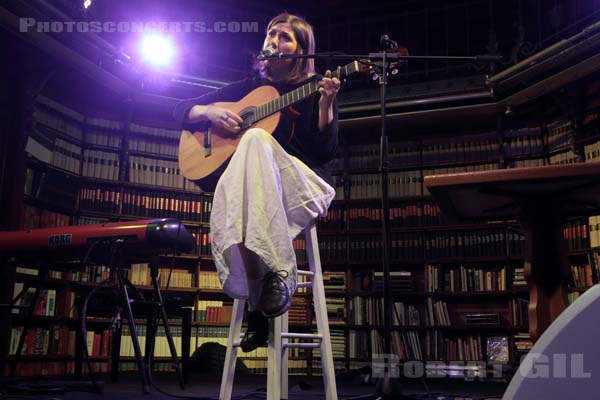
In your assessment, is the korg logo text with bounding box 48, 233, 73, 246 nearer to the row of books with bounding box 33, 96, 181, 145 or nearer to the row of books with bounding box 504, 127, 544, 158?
the row of books with bounding box 33, 96, 181, 145

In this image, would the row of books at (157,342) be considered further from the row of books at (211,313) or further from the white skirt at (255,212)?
the white skirt at (255,212)

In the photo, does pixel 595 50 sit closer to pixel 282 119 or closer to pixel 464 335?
pixel 464 335

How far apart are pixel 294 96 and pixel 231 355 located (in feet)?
2.65

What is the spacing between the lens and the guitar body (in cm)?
186

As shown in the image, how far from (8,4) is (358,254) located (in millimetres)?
3262

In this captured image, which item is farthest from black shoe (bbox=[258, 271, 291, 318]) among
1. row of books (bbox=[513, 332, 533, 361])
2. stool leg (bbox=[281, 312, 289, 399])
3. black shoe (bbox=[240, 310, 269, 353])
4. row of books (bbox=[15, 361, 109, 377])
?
row of books (bbox=[513, 332, 533, 361])

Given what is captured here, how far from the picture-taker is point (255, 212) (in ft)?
4.61

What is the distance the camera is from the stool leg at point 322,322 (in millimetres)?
1617

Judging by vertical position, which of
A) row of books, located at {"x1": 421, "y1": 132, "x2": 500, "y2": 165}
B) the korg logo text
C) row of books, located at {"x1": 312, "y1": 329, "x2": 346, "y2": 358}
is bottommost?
row of books, located at {"x1": 312, "y1": 329, "x2": 346, "y2": 358}

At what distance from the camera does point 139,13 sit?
5262 millimetres

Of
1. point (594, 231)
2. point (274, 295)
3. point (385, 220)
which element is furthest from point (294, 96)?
point (594, 231)

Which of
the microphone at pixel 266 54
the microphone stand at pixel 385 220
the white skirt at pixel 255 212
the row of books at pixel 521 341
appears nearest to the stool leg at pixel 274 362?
the white skirt at pixel 255 212

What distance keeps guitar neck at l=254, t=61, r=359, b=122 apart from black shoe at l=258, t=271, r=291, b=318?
630 mm

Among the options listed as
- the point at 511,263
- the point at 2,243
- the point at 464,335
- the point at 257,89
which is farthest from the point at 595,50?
the point at 2,243
